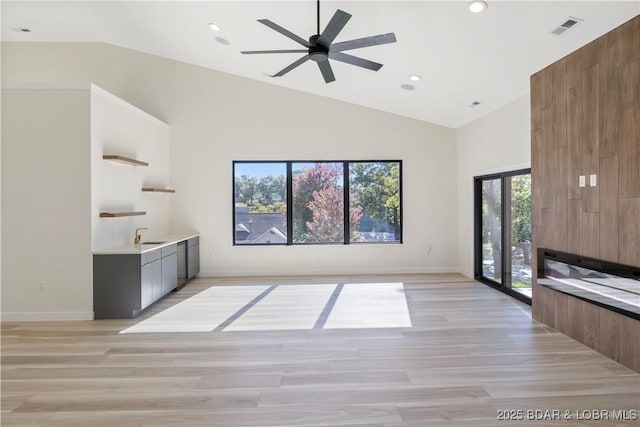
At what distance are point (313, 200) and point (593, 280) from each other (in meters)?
4.62

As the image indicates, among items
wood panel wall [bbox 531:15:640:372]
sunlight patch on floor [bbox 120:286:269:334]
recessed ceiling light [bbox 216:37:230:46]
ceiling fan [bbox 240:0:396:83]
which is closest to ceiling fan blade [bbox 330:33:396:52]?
ceiling fan [bbox 240:0:396:83]

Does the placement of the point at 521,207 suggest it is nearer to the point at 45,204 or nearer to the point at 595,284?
the point at 595,284

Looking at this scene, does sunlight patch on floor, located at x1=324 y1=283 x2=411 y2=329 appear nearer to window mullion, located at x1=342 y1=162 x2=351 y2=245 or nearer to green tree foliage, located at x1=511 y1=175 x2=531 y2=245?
window mullion, located at x1=342 y1=162 x2=351 y2=245

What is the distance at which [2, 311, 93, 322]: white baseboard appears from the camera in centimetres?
426

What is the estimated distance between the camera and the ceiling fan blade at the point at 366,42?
10.2ft

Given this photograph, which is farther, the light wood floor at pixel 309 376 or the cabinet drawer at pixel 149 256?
the cabinet drawer at pixel 149 256

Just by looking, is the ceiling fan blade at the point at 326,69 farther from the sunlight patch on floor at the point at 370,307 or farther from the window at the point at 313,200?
the window at the point at 313,200

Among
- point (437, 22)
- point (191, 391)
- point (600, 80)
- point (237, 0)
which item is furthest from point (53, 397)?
point (600, 80)

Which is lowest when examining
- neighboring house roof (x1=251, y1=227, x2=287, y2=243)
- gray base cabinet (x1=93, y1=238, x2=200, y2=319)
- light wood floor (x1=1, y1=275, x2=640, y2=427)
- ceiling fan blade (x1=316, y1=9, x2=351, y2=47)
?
light wood floor (x1=1, y1=275, x2=640, y2=427)

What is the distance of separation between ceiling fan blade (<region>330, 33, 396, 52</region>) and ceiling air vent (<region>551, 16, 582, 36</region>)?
1.56m

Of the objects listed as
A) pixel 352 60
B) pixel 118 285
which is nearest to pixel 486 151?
pixel 352 60

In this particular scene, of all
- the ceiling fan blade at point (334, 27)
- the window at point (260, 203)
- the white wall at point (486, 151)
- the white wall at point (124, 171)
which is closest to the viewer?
the ceiling fan blade at point (334, 27)

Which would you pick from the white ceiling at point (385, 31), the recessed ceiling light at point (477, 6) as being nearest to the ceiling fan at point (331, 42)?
the white ceiling at point (385, 31)

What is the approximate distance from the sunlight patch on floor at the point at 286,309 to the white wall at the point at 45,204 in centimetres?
112
